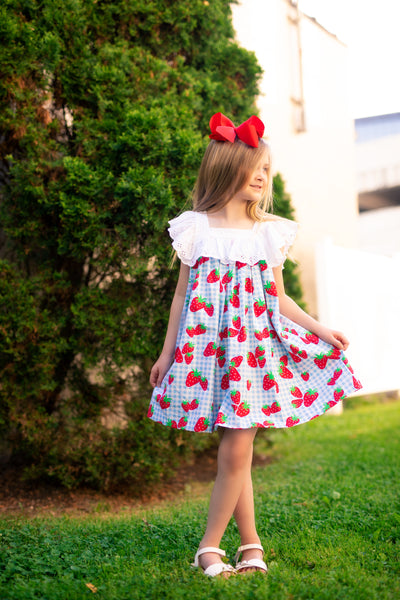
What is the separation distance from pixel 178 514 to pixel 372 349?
539 cm

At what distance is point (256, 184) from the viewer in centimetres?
244

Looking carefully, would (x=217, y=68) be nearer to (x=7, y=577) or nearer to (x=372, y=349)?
(x=7, y=577)

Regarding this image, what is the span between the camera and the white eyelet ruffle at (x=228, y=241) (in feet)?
7.75

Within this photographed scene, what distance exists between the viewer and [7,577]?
223 centimetres

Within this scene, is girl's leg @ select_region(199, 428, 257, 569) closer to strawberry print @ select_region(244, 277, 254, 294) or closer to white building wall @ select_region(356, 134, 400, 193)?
strawberry print @ select_region(244, 277, 254, 294)

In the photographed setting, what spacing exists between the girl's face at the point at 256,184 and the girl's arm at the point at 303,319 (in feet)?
1.02

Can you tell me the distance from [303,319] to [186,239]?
60 centimetres

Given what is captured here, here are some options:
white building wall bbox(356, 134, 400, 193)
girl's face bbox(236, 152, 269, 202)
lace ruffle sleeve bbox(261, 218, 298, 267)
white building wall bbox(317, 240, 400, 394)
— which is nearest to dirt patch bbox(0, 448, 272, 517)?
lace ruffle sleeve bbox(261, 218, 298, 267)

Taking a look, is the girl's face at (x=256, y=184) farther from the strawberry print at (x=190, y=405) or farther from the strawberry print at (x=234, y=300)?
the strawberry print at (x=190, y=405)

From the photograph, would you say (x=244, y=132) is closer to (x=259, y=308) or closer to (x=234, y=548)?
(x=259, y=308)

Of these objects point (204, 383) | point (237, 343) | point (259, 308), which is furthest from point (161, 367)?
point (259, 308)

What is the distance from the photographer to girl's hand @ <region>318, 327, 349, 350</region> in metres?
2.37

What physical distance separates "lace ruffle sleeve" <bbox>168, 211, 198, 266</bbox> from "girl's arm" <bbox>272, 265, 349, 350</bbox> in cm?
35

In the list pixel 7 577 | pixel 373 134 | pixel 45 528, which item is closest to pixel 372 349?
pixel 45 528
